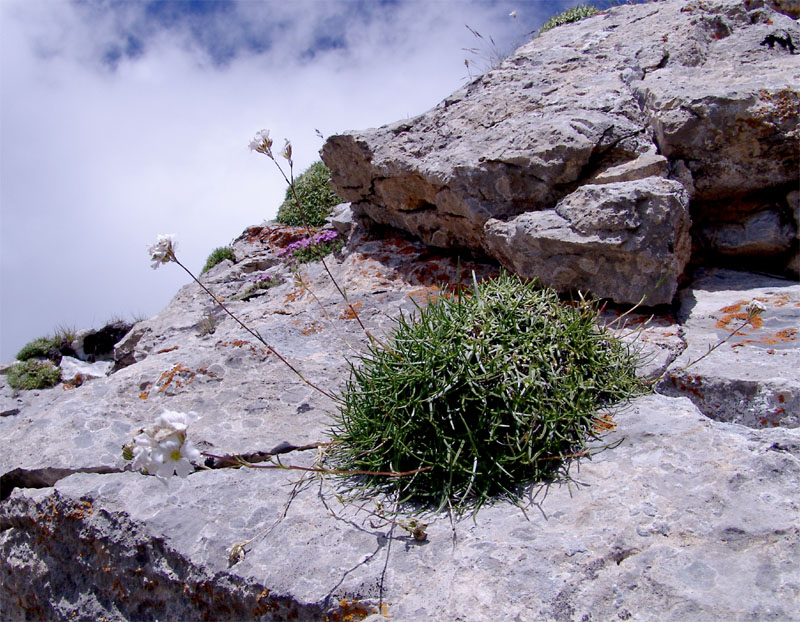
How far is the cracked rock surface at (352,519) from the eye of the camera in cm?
222

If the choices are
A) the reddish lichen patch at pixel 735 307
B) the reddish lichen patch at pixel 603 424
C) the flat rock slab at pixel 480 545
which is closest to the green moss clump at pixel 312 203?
the reddish lichen patch at pixel 735 307

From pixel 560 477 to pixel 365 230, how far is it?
4487 millimetres

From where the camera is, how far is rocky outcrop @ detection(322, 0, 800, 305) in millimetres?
4457

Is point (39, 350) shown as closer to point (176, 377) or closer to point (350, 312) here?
point (176, 377)

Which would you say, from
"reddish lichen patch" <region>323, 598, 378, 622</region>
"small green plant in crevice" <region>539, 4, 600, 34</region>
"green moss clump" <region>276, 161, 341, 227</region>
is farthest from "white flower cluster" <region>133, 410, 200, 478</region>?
"small green plant in crevice" <region>539, 4, 600, 34</region>

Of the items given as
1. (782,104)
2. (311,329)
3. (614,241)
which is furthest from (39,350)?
(782,104)

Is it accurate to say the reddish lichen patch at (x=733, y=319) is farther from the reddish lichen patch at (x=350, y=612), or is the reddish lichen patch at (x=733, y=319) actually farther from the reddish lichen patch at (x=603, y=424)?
the reddish lichen patch at (x=350, y=612)

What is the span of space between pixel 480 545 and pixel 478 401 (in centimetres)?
77

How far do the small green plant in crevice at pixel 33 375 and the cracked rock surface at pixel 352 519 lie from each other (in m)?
3.60

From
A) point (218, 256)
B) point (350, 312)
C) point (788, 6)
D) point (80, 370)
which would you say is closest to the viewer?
point (350, 312)

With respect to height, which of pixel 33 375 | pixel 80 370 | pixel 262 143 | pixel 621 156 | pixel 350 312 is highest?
pixel 262 143

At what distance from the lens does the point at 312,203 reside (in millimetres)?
9703

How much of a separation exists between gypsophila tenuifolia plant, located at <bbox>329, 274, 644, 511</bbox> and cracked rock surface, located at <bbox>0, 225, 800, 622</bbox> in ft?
0.62

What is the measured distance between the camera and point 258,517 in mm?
2957
